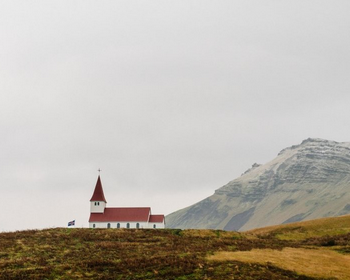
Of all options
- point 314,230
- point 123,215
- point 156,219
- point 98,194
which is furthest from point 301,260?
point 98,194

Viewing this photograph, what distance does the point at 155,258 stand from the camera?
131 feet

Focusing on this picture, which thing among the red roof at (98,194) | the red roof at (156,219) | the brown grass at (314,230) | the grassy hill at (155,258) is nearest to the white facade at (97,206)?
the red roof at (98,194)

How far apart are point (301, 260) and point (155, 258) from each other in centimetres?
1408

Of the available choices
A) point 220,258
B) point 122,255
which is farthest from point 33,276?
point 220,258

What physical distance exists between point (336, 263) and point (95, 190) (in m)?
101

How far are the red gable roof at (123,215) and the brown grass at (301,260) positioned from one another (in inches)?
3316

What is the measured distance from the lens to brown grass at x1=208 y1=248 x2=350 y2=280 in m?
38.6

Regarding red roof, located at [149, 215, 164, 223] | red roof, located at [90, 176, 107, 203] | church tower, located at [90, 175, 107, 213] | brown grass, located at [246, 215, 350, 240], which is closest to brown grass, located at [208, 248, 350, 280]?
brown grass, located at [246, 215, 350, 240]

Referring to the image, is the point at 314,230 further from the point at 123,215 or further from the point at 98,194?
the point at 98,194

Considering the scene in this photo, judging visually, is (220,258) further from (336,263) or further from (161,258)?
(336,263)

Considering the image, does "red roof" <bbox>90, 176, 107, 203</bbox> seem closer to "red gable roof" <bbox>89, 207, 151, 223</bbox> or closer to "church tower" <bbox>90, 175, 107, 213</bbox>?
"church tower" <bbox>90, 175, 107, 213</bbox>

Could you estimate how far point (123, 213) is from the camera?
131375 mm

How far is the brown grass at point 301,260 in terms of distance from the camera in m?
38.6

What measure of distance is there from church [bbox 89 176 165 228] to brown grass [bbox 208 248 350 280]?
84.3 meters
